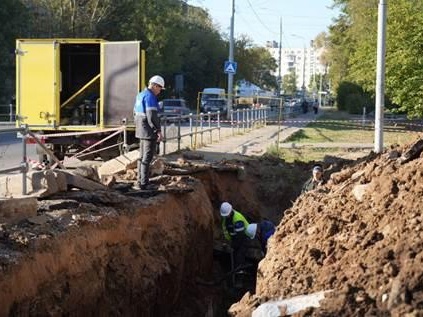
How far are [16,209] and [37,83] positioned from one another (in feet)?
28.4

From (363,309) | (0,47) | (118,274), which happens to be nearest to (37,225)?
(118,274)

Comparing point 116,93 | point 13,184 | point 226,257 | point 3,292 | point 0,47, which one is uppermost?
point 0,47

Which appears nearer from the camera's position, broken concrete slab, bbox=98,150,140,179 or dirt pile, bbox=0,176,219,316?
dirt pile, bbox=0,176,219,316

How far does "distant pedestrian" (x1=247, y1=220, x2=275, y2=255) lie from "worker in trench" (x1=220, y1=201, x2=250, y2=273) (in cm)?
9

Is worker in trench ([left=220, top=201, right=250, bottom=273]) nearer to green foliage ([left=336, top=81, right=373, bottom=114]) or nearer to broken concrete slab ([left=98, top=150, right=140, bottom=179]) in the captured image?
broken concrete slab ([left=98, top=150, right=140, bottom=179])

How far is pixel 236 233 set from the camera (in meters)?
11.6

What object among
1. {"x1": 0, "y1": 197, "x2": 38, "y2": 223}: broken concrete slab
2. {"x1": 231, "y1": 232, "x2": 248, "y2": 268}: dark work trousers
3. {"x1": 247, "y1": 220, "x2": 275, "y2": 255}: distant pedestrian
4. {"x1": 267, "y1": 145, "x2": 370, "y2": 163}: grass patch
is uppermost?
{"x1": 0, "y1": 197, "x2": 38, "y2": 223}: broken concrete slab

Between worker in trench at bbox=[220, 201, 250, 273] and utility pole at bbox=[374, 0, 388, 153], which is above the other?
utility pole at bbox=[374, 0, 388, 153]

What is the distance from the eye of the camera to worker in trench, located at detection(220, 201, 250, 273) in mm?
11562

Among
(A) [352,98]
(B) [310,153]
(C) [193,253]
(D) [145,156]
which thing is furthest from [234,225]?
(A) [352,98]

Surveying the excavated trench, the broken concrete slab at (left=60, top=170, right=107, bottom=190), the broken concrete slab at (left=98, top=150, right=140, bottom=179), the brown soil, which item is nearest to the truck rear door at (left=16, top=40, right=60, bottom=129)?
the broken concrete slab at (left=98, top=150, right=140, bottom=179)

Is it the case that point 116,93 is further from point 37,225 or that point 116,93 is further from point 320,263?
point 320,263

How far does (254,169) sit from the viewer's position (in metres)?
16.8

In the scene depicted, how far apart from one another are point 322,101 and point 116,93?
A: 11061 cm
